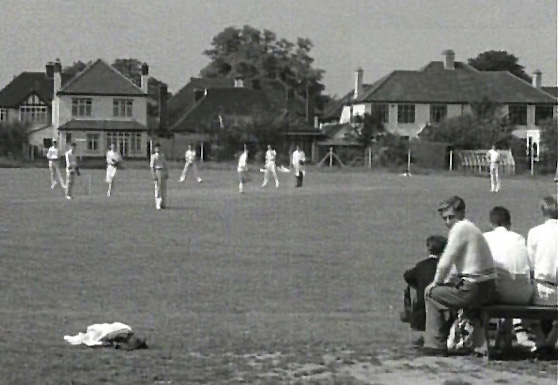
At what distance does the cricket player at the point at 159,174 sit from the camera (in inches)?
1201

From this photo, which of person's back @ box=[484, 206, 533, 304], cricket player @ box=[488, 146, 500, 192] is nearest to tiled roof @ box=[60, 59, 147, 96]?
cricket player @ box=[488, 146, 500, 192]

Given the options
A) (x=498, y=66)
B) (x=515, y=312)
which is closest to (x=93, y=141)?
(x=498, y=66)

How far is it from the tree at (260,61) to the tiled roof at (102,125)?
4.43m

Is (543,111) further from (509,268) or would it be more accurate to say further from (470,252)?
(470,252)

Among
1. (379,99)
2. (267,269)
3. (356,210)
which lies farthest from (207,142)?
(267,269)

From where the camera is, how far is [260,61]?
2680 inches

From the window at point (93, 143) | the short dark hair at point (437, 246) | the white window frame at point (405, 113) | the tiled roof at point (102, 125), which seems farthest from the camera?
the white window frame at point (405, 113)

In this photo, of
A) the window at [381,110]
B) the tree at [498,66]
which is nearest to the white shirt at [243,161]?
the tree at [498,66]

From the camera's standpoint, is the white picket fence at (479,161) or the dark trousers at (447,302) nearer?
the dark trousers at (447,302)

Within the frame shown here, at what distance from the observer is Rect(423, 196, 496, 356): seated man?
10.5 metres

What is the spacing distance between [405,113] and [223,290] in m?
66.0

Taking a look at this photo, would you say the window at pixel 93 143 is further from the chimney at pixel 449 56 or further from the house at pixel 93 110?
the chimney at pixel 449 56

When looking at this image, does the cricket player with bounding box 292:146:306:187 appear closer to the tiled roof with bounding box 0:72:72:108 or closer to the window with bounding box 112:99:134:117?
the window with bounding box 112:99:134:117

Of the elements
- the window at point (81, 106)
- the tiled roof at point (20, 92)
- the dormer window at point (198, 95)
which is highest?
the dormer window at point (198, 95)
